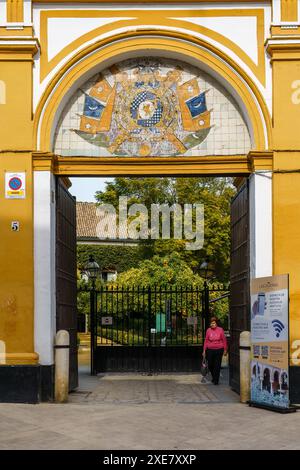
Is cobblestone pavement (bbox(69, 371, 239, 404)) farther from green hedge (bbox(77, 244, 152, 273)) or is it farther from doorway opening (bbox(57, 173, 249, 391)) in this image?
green hedge (bbox(77, 244, 152, 273))

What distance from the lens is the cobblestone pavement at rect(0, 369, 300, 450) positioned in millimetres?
8648

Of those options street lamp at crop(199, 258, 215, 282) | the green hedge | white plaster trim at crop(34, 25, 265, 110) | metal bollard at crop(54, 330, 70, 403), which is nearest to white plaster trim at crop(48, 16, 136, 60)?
white plaster trim at crop(34, 25, 265, 110)

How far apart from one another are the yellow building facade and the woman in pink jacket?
3757 millimetres

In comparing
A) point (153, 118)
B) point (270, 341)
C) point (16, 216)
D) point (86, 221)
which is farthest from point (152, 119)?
point (86, 221)

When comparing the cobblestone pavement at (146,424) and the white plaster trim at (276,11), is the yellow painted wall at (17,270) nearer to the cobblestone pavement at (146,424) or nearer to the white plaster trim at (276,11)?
the cobblestone pavement at (146,424)

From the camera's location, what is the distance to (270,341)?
11273mm

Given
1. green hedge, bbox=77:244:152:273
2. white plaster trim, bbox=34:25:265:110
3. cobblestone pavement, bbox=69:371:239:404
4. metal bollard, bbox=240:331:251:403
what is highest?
white plaster trim, bbox=34:25:265:110

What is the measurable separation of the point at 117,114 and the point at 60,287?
3.04 metres

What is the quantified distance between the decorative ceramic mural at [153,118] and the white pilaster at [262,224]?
76 centimetres

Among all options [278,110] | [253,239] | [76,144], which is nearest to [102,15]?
[76,144]

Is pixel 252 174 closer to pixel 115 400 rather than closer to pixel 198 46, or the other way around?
pixel 198 46

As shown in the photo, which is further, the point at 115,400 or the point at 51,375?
the point at 115,400

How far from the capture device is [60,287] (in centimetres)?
1305

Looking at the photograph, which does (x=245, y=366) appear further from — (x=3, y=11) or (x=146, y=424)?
(x=3, y=11)
